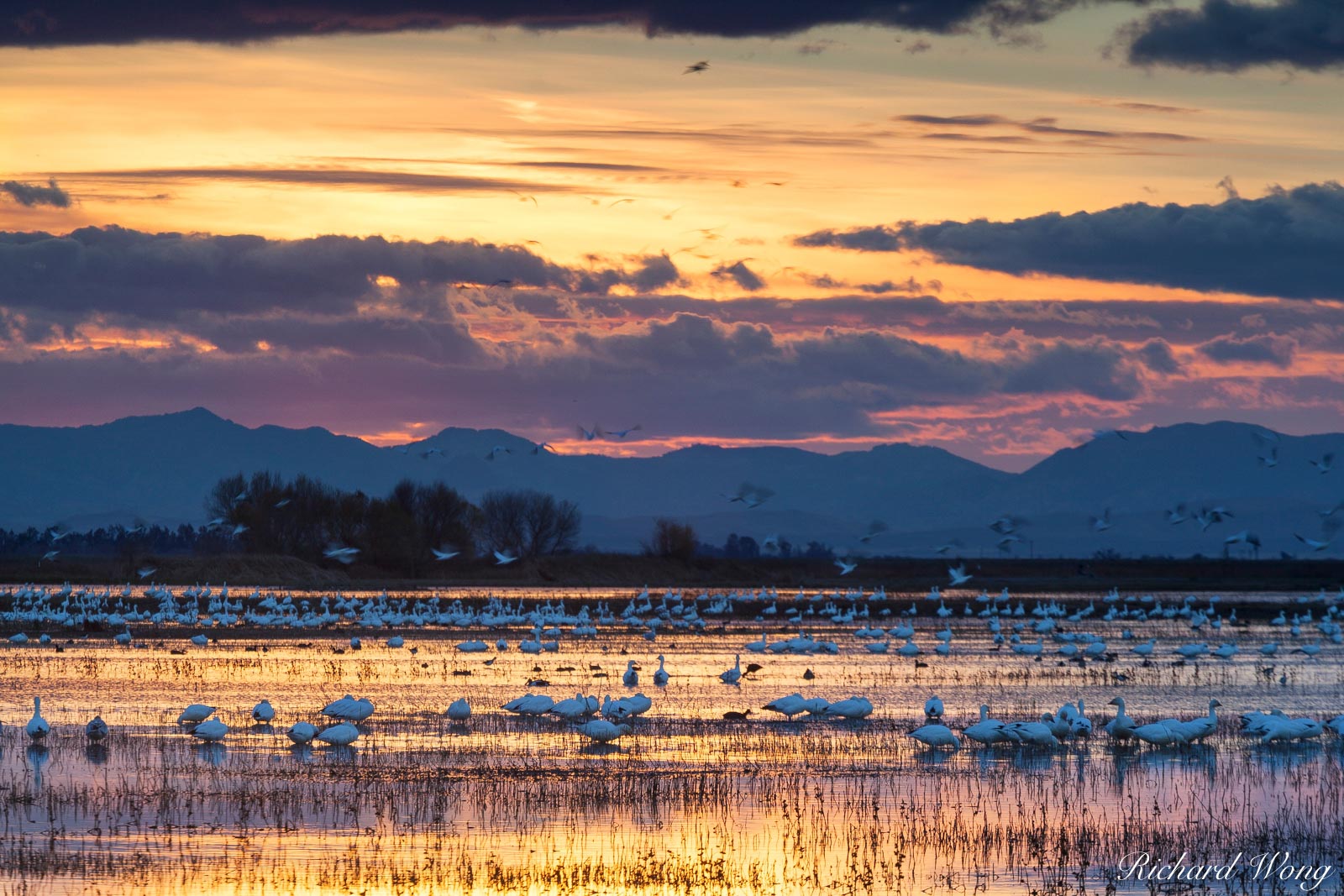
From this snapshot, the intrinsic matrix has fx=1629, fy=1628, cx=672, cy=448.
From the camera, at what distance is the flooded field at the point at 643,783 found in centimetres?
1511

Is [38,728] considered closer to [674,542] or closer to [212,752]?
[212,752]

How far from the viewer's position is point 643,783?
19.7 meters

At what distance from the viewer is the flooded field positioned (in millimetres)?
15109

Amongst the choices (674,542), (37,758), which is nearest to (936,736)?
(37,758)

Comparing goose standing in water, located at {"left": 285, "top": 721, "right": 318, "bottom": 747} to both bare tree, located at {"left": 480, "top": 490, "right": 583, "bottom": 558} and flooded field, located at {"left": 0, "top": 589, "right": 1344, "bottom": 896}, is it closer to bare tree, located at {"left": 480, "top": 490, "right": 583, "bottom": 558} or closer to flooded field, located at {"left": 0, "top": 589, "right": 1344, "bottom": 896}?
flooded field, located at {"left": 0, "top": 589, "right": 1344, "bottom": 896}

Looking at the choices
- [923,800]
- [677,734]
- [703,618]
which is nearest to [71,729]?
[677,734]

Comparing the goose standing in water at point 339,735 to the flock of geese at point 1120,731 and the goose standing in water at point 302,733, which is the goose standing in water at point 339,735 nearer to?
the goose standing in water at point 302,733

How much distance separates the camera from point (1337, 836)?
1659cm

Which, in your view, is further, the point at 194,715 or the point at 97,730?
the point at 194,715

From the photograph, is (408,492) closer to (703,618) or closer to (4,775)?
(703,618)

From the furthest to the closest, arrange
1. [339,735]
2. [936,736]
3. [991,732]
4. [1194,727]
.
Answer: [1194,727]
[991,732]
[936,736]
[339,735]

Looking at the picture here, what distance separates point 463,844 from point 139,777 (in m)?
5.56

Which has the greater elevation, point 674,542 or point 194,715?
point 674,542

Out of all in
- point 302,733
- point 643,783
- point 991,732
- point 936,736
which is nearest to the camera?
point 643,783
